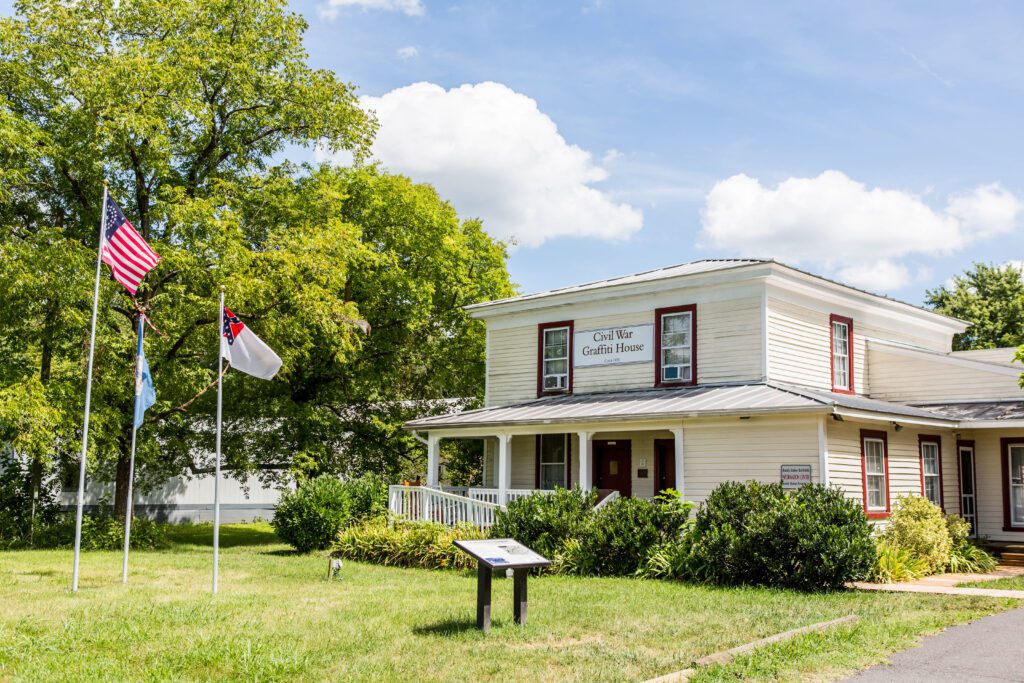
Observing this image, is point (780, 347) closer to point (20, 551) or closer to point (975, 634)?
point (975, 634)

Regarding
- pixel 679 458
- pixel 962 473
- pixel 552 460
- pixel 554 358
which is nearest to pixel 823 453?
pixel 679 458

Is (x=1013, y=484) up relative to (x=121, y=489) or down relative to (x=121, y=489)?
up


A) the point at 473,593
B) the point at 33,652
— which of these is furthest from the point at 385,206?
the point at 33,652

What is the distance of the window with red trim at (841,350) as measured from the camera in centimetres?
2144

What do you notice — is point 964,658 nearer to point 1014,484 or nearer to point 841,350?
point 1014,484

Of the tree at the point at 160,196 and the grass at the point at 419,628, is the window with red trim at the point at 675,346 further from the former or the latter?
the tree at the point at 160,196

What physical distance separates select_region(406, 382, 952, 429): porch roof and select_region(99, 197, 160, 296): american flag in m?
8.56

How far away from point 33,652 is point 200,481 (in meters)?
24.8

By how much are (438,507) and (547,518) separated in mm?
3748

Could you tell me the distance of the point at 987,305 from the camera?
39.9m

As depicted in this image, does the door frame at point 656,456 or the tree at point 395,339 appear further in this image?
the tree at point 395,339

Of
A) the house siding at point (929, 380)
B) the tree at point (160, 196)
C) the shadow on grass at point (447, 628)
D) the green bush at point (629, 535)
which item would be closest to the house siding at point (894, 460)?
the house siding at point (929, 380)

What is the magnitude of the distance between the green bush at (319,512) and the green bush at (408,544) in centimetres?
64

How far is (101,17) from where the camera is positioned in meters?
23.2
